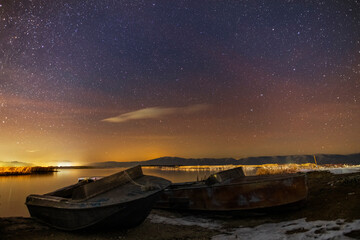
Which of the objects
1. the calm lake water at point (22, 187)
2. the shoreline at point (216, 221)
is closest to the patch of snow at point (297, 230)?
the shoreline at point (216, 221)

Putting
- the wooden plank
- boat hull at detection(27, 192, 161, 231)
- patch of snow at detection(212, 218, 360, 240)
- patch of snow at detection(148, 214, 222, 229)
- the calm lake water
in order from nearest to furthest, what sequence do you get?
patch of snow at detection(212, 218, 360, 240), boat hull at detection(27, 192, 161, 231), the wooden plank, patch of snow at detection(148, 214, 222, 229), the calm lake water

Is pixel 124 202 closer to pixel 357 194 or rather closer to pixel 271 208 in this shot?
pixel 271 208

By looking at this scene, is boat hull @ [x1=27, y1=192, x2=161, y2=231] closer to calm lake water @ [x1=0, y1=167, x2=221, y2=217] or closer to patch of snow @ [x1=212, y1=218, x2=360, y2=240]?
patch of snow @ [x1=212, y1=218, x2=360, y2=240]

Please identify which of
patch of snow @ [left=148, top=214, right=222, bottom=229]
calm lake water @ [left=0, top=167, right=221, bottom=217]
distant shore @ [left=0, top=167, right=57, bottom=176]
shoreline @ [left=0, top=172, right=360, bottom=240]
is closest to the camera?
shoreline @ [left=0, top=172, right=360, bottom=240]

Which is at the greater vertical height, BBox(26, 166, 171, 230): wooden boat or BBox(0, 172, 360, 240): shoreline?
BBox(26, 166, 171, 230): wooden boat

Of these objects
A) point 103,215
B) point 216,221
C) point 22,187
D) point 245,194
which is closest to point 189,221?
point 216,221

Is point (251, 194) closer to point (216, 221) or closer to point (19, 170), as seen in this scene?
point (216, 221)

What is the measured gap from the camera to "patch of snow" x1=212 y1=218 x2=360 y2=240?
586 cm

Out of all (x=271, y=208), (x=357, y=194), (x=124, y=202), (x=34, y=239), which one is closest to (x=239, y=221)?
(x=271, y=208)

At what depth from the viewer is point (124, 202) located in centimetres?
733

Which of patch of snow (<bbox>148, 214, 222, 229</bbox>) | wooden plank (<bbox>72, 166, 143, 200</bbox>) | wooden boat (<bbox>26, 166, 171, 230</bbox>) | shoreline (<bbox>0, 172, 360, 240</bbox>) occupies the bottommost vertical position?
patch of snow (<bbox>148, 214, 222, 229</bbox>)

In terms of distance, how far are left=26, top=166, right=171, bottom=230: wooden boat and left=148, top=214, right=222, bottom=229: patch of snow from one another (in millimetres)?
2447

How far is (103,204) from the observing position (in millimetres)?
7324

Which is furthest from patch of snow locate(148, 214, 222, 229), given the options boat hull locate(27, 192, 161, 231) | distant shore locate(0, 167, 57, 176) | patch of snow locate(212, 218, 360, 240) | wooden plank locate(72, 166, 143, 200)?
distant shore locate(0, 167, 57, 176)
